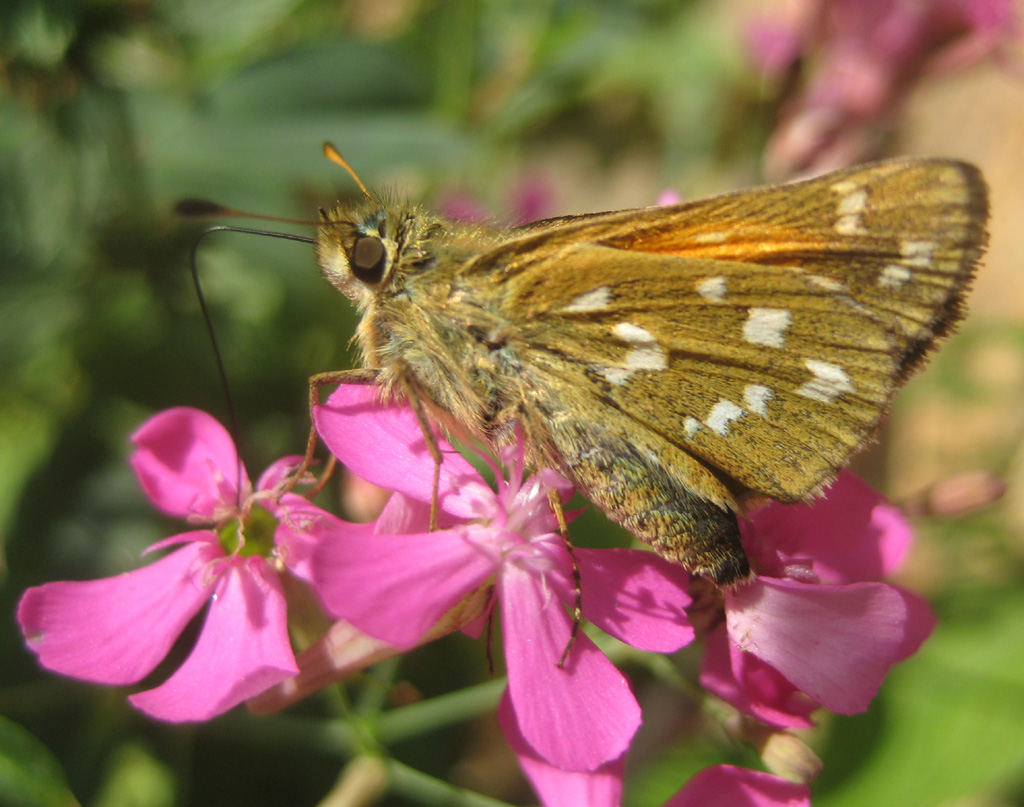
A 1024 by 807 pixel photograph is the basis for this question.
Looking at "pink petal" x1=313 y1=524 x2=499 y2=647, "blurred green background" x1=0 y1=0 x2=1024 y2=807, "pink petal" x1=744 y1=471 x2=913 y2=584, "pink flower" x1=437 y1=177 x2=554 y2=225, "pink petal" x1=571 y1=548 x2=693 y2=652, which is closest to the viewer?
"pink petal" x1=313 y1=524 x2=499 y2=647

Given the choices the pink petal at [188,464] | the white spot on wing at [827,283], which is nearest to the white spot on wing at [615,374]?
the white spot on wing at [827,283]

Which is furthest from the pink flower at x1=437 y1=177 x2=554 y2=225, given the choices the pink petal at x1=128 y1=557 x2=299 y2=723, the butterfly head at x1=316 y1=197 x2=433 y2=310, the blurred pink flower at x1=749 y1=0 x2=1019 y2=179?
the pink petal at x1=128 y1=557 x2=299 y2=723

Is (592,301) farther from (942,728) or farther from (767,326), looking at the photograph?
(942,728)

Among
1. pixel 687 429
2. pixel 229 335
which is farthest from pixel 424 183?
pixel 687 429

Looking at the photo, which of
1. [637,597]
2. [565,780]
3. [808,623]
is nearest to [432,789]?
[565,780]

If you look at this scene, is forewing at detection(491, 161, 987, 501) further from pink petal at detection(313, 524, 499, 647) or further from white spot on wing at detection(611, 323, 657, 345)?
pink petal at detection(313, 524, 499, 647)

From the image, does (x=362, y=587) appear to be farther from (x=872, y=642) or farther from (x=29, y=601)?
(x=872, y=642)

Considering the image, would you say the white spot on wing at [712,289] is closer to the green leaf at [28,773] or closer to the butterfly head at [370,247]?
the butterfly head at [370,247]

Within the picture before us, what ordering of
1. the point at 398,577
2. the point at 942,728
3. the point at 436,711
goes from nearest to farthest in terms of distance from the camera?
1. the point at 398,577
2. the point at 436,711
3. the point at 942,728
